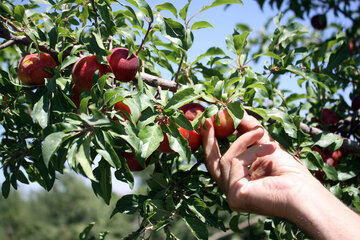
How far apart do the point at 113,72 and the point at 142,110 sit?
228 millimetres

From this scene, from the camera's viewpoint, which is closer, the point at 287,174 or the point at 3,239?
the point at 287,174

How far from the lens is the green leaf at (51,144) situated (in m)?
0.80

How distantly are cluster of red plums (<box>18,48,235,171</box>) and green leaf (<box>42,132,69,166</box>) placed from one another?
0.22 m

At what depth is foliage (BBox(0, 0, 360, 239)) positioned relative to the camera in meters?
0.90

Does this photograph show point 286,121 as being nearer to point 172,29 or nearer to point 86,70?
point 172,29

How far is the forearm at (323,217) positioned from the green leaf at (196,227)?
276 millimetres

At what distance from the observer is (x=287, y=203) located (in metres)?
A: 0.97

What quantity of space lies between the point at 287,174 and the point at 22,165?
996 mm

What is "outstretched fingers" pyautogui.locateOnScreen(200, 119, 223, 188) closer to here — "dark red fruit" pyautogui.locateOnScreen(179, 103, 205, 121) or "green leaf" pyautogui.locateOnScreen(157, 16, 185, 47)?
"dark red fruit" pyautogui.locateOnScreen(179, 103, 205, 121)

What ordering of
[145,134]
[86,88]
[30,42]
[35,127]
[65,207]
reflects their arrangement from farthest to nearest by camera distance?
[65,207] < [35,127] < [30,42] < [86,88] < [145,134]

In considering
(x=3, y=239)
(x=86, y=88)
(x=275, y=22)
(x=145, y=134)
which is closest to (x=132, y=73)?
(x=86, y=88)

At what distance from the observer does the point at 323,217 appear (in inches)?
36.6

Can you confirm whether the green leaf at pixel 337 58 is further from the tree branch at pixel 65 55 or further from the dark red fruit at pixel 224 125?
the dark red fruit at pixel 224 125

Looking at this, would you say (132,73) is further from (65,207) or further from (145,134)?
(65,207)
